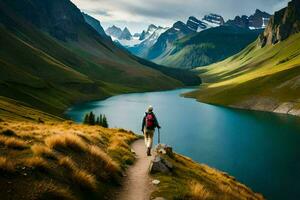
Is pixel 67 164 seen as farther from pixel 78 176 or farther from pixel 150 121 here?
pixel 150 121

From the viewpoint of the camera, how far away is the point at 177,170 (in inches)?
1211

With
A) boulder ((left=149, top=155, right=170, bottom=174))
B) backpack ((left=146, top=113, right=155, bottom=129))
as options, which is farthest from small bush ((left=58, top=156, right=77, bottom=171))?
backpack ((left=146, top=113, right=155, bottom=129))

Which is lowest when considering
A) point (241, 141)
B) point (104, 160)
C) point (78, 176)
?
point (241, 141)

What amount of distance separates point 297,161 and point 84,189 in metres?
78.1

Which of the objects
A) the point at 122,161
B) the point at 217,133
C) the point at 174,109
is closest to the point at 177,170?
the point at 122,161

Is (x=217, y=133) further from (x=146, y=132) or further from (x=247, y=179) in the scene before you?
(x=146, y=132)

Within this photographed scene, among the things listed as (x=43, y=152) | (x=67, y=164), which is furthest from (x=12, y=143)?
(x=67, y=164)

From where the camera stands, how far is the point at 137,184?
77.8 ft

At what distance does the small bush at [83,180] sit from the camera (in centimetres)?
1792

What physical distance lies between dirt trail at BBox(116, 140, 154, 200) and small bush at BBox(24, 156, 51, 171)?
466cm

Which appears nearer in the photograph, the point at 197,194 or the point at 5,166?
the point at 5,166

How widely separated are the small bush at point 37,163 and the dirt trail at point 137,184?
4.66 m

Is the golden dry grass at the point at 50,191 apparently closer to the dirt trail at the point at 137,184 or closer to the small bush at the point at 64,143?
the dirt trail at the point at 137,184

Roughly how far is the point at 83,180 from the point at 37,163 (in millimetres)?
2416
